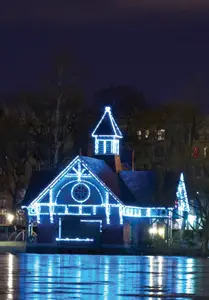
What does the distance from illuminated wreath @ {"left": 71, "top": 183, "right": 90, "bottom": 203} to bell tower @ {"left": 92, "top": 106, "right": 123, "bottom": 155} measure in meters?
8.15

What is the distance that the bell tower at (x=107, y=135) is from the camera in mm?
93875

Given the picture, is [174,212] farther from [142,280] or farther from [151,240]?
[142,280]

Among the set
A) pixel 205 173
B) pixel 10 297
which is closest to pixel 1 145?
pixel 205 173

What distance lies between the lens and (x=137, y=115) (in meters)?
112

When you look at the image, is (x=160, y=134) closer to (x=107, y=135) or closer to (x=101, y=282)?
(x=107, y=135)

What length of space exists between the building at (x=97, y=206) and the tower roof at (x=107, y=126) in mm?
2898

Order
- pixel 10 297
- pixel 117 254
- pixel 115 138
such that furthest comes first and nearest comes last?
pixel 115 138, pixel 117 254, pixel 10 297

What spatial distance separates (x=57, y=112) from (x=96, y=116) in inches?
276

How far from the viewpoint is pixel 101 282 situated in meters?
38.9

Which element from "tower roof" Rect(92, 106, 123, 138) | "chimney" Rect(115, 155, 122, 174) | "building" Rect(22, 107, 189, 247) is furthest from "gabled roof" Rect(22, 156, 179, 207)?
"tower roof" Rect(92, 106, 123, 138)

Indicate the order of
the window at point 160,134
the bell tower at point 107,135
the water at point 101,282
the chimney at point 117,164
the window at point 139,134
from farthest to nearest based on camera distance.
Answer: the window at point 160,134 < the window at point 139,134 < the chimney at point 117,164 < the bell tower at point 107,135 < the water at point 101,282

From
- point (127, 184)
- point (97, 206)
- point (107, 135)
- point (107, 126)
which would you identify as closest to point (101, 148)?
point (107, 135)

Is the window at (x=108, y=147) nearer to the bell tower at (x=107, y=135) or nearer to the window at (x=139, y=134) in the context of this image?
the bell tower at (x=107, y=135)

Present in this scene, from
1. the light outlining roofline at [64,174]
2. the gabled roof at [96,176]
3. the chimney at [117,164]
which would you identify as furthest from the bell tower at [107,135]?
the light outlining roofline at [64,174]
